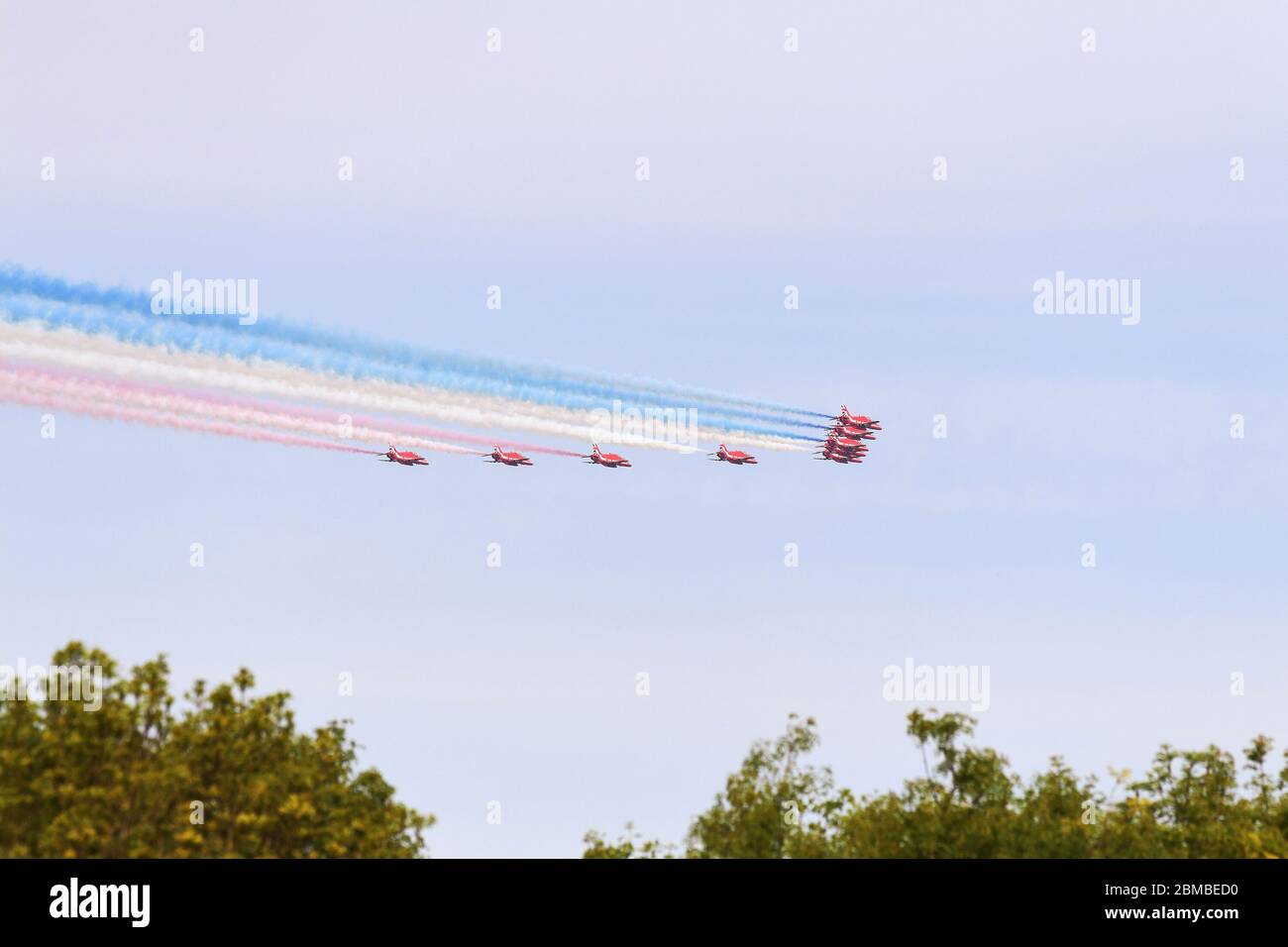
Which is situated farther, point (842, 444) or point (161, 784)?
point (842, 444)

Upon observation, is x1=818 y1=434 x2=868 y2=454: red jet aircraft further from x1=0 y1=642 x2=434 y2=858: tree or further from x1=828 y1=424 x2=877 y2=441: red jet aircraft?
x1=0 y1=642 x2=434 y2=858: tree

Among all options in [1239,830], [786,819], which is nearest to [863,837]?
[786,819]

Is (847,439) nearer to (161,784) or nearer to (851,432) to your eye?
(851,432)

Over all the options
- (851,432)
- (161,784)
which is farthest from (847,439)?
(161,784)

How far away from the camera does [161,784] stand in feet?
305

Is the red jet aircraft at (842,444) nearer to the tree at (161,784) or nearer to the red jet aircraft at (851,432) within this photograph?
the red jet aircraft at (851,432)

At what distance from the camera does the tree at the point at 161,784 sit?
9212 cm

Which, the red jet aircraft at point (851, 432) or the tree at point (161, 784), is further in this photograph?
the red jet aircraft at point (851, 432)

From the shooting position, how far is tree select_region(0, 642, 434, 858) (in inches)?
3627

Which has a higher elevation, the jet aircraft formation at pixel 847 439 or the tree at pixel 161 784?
the jet aircraft formation at pixel 847 439
